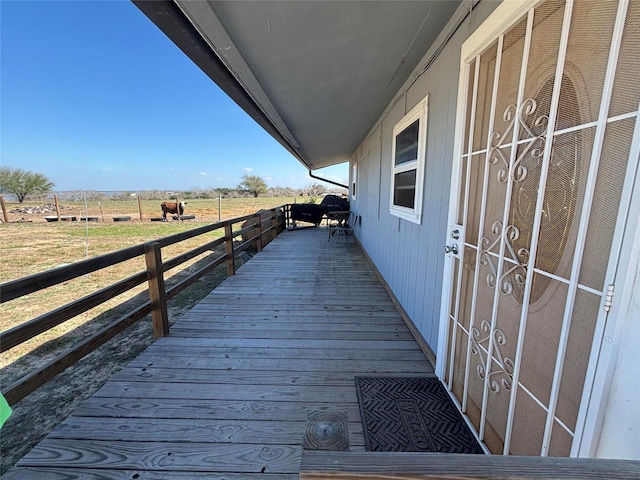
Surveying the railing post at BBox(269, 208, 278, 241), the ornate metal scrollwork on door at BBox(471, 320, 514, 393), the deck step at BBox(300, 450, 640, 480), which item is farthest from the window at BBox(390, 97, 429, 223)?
the railing post at BBox(269, 208, 278, 241)

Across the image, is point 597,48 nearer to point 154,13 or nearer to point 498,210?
point 498,210

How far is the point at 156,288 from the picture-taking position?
7.55 ft

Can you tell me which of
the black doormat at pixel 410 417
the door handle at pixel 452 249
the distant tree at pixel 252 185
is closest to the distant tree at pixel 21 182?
the distant tree at pixel 252 185

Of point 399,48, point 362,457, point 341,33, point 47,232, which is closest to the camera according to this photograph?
point 362,457

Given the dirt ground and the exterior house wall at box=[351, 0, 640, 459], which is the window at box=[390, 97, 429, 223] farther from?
the dirt ground

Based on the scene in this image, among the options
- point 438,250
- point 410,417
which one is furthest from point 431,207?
point 410,417

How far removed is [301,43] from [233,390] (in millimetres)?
2387

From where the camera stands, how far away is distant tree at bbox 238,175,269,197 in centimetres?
3719

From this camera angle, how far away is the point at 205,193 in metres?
35.8

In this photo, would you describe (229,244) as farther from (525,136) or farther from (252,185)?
(252,185)

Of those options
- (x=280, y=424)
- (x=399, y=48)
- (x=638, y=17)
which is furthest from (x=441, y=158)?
(x=280, y=424)

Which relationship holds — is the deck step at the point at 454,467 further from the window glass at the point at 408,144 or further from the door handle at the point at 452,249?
the window glass at the point at 408,144

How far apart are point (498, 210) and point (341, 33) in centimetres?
150

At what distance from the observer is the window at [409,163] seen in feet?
7.77
